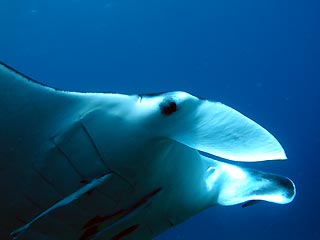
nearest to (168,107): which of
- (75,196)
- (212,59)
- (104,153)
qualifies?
(104,153)

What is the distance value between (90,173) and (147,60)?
23.5 metres

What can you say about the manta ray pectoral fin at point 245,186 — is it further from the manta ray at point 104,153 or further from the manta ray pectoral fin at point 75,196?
the manta ray pectoral fin at point 75,196

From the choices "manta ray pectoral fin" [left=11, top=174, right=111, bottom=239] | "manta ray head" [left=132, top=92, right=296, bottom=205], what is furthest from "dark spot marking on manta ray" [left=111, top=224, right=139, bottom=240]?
"manta ray head" [left=132, top=92, right=296, bottom=205]

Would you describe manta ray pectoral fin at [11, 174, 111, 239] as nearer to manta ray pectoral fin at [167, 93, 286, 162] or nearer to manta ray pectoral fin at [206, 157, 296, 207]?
manta ray pectoral fin at [167, 93, 286, 162]

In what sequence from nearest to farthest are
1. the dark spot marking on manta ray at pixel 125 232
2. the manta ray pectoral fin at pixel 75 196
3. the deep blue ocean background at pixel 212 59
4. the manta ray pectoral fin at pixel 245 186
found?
1. the manta ray pectoral fin at pixel 75 196
2. the manta ray pectoral fin at pixel 245 186
3. the dark spot marking on manta ray at pixel 125 232
4. the deep blue ocean background at pixel 212 59

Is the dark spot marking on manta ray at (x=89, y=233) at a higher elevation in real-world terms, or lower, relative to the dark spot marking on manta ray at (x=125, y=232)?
higher

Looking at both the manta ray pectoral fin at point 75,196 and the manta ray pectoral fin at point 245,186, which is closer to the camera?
the manta ray pectoral fin at point 75,196

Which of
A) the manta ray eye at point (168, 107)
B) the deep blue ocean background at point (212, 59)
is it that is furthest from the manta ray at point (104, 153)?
the deep blue ocean background at point (212, 59)

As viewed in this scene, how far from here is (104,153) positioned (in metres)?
1.63

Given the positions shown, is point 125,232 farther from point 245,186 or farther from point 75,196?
point 245,186

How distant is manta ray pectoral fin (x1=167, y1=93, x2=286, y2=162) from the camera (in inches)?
58.7

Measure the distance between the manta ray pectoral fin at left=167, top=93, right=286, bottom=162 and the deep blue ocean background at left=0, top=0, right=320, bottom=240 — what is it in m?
13.2

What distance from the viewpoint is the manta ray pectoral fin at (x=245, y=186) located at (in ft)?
5.70

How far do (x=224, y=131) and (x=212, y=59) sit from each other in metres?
20.6
